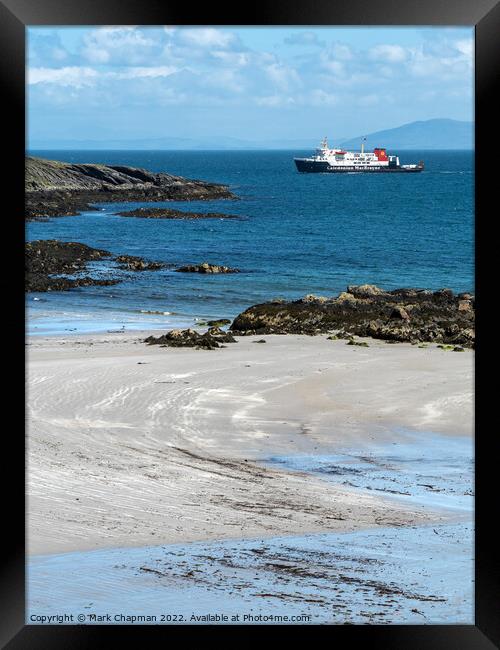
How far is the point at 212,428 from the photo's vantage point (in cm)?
1094

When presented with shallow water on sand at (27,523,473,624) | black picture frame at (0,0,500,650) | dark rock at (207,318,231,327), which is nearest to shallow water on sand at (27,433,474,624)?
shallow water on sand at (27,523,473,624)

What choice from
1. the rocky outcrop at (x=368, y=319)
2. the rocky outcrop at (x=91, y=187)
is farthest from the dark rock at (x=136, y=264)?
the rocky outcrop at (x=91, y=187)

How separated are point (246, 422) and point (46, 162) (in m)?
47.7

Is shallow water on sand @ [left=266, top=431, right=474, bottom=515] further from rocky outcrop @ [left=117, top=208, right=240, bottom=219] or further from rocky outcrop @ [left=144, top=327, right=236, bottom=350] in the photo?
rocky outcrop @ [left=117, top=208, right=240, bottom=219]

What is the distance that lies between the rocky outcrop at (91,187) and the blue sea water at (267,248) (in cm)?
169

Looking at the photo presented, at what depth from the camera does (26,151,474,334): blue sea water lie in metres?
23.1

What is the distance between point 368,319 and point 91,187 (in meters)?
40.7

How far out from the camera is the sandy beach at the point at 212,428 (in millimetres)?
7305

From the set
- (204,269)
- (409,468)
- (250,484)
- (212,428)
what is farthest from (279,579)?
(204,269)

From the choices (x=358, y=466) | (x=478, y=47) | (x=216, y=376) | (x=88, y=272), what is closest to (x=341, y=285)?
(x=88, y=272)

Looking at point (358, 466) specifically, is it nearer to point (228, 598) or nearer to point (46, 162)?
point (228, 598)

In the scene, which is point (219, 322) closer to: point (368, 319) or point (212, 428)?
point (368, 319)

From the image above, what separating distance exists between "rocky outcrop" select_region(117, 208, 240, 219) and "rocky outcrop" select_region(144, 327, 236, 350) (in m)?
31.0

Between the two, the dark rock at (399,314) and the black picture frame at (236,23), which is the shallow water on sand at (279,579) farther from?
the dark rock at (399,314)
